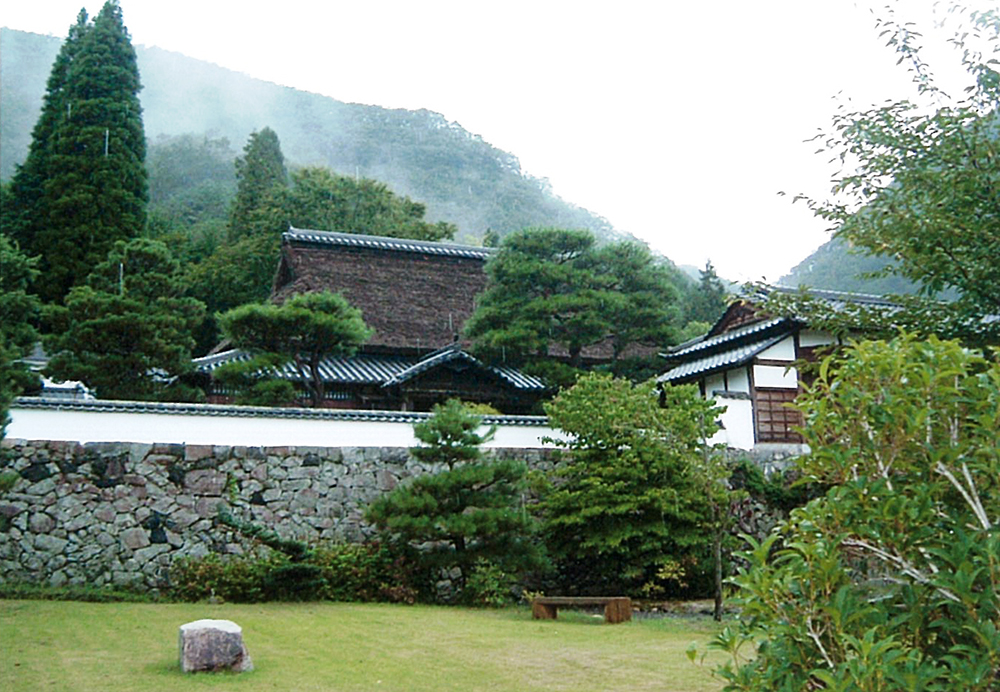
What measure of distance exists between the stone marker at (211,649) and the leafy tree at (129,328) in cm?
876

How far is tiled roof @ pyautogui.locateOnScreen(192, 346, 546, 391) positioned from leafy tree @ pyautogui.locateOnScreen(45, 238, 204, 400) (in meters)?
2.33

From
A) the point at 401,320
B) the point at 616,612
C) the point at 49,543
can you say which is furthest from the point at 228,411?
the point at 401,320

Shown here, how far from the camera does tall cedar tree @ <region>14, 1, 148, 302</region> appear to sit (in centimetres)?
2577

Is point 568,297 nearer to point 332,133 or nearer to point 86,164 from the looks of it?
point 86,164

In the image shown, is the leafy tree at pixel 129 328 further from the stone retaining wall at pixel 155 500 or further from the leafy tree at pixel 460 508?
the leafy tree at pixel 460 508

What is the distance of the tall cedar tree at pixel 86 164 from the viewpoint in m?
25.8

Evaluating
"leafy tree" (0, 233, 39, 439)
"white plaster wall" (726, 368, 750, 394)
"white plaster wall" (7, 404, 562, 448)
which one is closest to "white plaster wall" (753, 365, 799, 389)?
"white plaster wall" (726, 368, 750, 394)

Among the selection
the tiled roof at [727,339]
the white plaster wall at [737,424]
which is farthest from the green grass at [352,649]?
the tiled roof at [727,339]

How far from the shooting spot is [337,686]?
20.8 ft

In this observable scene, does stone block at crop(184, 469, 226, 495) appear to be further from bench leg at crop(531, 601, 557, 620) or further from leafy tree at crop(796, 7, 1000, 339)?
leafy tree at crop(796, 7, 1000, 339)

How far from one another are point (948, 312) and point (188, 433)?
374 inches

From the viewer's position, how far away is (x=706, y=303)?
111 ft

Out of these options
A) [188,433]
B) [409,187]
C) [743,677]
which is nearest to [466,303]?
[188,433]

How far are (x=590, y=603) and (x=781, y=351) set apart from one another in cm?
754
